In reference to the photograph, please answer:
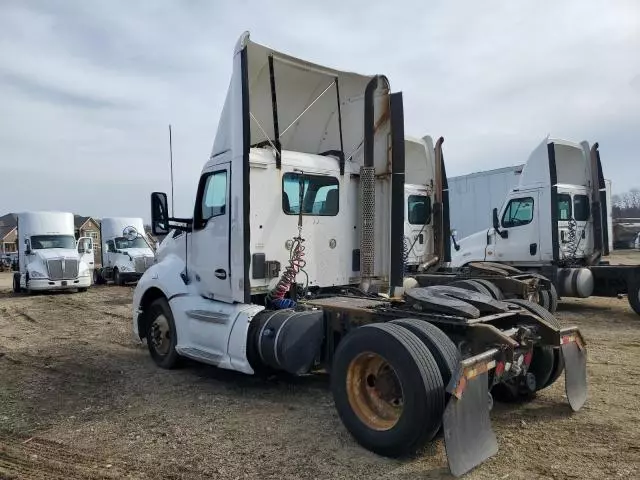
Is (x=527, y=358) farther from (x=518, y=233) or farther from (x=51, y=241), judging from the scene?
(x=51, y=241)

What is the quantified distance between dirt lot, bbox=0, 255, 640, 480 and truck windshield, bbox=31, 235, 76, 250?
14.1 m

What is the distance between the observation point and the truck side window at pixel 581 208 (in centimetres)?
1269

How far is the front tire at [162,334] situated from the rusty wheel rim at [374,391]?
3.28m

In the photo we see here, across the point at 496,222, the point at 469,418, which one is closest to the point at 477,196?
the point at 496,222

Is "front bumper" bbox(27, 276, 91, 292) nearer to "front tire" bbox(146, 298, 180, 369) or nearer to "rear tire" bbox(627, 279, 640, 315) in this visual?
"front tire" bbox(146, 298, 180, 369)

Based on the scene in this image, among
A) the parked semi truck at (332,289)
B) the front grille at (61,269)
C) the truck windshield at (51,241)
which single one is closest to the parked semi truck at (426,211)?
the parked semi truck at (332,289)

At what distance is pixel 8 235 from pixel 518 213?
63691mm

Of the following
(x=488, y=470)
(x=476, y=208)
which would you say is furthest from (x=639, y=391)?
(x=476, y=208)

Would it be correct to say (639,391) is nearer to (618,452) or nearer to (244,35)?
(618,452)

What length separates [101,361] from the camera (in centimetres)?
789

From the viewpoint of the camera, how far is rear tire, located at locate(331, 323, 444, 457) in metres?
3.76

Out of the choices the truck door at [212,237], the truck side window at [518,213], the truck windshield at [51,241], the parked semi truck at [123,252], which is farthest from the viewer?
the parked semi truck at [123,252]

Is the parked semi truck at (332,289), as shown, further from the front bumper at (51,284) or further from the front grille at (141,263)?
the front grille at (141,263)

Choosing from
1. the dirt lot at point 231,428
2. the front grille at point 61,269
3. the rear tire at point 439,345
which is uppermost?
the front grille at point 61,269
